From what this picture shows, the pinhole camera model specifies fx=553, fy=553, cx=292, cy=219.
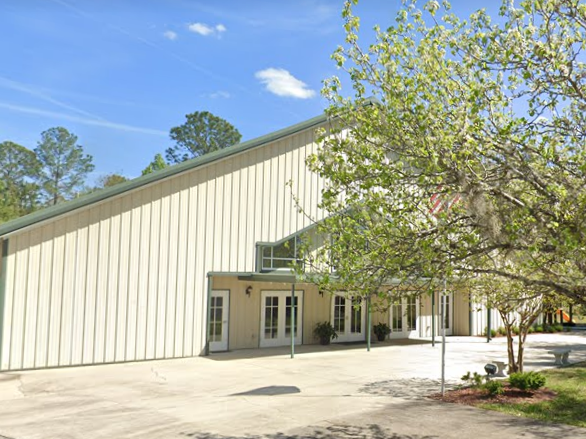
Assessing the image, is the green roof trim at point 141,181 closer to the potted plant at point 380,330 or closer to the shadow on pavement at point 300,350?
the shadow on pavement at point 300,350

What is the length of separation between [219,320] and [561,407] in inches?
447

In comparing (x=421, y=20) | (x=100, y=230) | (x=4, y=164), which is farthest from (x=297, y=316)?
(x=4, y=164)

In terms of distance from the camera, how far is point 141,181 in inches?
669

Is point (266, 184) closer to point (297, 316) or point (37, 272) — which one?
point (297, 316)

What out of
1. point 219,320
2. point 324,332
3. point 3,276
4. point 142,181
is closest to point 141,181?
point 142,181

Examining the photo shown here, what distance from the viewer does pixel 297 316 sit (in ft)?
71.3

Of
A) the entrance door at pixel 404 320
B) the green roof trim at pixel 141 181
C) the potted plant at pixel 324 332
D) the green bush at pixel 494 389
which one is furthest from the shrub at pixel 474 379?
the entrance door at pixel 404 320

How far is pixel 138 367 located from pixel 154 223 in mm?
4446

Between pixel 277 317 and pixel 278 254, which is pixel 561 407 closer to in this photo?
pixel 278 254

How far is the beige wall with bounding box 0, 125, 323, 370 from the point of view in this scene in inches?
598

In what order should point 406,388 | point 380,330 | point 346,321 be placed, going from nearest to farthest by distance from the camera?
point 406,388, point 346,321, point 380,330

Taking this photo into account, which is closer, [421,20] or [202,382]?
[421,20]

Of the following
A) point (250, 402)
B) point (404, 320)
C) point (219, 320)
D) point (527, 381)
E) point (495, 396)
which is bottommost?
point (250, 402)

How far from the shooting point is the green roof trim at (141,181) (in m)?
14.9
